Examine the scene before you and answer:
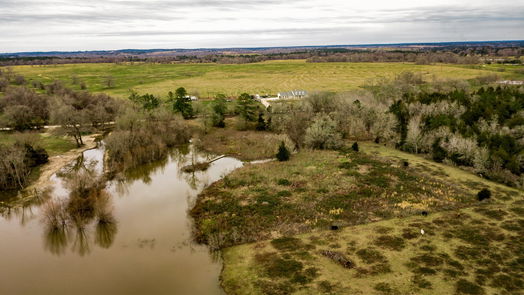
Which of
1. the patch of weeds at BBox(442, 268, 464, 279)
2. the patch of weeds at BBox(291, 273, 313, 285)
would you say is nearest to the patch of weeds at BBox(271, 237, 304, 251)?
the patch of weeds at BBox(291, 273, 313, 285)

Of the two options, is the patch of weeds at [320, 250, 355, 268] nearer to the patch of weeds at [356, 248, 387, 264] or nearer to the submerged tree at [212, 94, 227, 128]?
the patch of weeds at [356, 248, 387, 264]

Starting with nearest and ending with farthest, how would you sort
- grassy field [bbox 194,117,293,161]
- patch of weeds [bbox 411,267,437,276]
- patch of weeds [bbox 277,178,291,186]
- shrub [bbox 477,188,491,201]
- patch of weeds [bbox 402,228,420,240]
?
patch of weeds [bbox 411,267,437,276] → patch of weeds [bbox 402,228,420,240] → shrub [bbox 477,188,491,201] → patch of weeds [bbox 277,178,291,186] → grassy field [bbox 194,117,293,161]

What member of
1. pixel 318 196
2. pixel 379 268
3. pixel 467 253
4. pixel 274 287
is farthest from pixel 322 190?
pixel 274 287

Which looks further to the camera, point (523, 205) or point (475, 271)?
point (523, 205)

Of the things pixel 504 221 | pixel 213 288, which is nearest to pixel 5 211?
pixel 213 288

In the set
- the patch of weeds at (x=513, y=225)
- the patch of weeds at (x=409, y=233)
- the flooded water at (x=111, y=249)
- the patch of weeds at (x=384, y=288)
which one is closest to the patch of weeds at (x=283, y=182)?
the flooded water at (x=111, y=249)

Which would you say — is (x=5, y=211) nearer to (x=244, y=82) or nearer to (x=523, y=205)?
(x=523, y=205)
